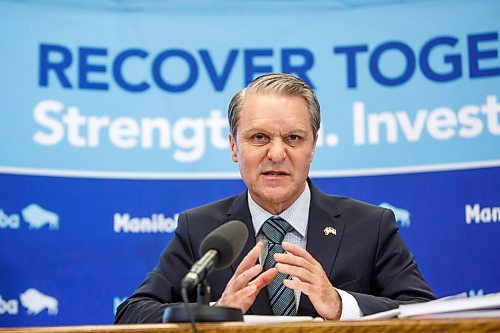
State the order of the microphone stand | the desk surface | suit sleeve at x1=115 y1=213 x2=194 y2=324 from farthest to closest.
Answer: suit sleeve at x1=115 y1=213 x2=194 y2=324 → the microphone stand → the desk surface

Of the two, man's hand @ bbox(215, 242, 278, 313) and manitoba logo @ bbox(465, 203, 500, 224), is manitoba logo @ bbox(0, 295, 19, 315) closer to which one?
man's hand @ bbox(215, 242, 278, 313)

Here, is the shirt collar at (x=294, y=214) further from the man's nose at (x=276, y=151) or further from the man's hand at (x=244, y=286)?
the man's hand at (x=244, y=286)

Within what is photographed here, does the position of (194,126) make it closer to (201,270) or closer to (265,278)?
(265,278)

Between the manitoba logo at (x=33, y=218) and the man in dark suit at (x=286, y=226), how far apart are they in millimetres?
1461

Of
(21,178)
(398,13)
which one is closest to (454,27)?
(398,13)

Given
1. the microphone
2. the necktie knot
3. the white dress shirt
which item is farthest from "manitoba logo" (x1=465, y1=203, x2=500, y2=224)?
the microphone

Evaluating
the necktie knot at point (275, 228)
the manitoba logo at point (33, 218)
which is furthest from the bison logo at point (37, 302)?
the necktie knot at point (275, 228)

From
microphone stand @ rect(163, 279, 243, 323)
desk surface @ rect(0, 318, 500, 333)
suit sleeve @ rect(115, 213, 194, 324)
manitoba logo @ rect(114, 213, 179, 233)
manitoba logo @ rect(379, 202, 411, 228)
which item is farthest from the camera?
manitoba logo @ rect(114, 213, 179, 233)

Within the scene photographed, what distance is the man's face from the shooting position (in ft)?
8.50

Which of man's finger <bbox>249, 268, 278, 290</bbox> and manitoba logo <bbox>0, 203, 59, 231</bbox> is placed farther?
manitoba logo <bbox>0, 203, 59, 231</bbox>

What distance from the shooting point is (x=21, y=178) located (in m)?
3.99

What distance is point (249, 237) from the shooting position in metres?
→ 2.65

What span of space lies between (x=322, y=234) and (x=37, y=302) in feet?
6.32

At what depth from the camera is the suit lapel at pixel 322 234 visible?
2535 millimetres
